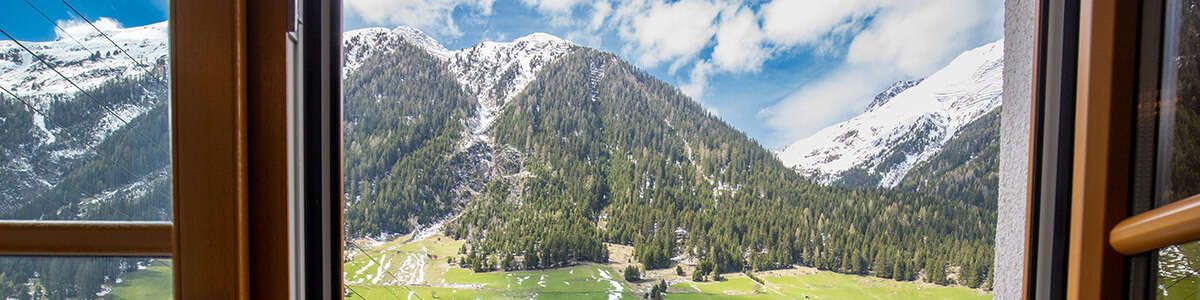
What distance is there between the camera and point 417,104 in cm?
117

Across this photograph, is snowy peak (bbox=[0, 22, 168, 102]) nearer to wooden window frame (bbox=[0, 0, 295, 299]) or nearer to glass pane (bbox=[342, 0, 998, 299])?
wooden window frame (bbox=[0, 0, 295, 299])

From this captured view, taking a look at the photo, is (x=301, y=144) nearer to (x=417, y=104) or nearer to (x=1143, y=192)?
(x=417, y=104)

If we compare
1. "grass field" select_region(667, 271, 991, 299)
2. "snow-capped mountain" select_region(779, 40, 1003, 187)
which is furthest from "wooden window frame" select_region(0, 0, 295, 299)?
"snow-capped mountain" select_region(779, 40, 1003, 187)

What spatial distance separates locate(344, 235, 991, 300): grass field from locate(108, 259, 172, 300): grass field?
0.37m

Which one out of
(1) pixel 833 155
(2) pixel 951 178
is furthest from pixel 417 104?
(2) pixel 951 178

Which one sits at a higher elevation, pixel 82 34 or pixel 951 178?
pixel 82 34

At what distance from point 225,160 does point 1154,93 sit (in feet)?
3.75

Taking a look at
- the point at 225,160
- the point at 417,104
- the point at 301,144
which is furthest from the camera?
the point at 417,104

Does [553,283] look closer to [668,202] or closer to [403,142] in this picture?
[668,202]

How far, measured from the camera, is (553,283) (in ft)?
3.93

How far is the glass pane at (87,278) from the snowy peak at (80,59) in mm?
207

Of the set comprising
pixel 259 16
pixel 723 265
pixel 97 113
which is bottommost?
pixel 723 265

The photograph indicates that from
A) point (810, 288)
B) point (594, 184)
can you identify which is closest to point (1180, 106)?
point (810, 288)

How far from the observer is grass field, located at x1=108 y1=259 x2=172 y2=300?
769mm
